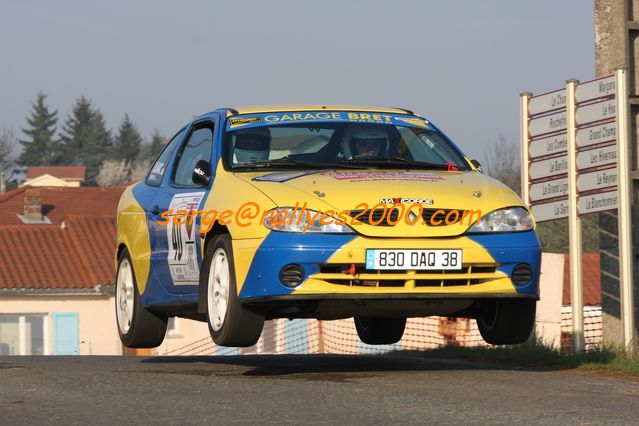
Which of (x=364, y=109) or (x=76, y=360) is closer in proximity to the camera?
(x=364, y=109)

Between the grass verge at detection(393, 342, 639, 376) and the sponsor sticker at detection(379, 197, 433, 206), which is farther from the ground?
the sponsor sticker at detection(379, 197, 433, 206)

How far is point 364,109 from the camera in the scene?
11.4 m

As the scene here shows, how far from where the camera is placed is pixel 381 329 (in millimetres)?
12617

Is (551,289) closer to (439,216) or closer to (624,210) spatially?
(624,210)

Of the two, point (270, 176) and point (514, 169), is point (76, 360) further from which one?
point (514, 169)

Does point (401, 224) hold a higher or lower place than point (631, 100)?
lower

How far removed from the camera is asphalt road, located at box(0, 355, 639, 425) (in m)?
7.58

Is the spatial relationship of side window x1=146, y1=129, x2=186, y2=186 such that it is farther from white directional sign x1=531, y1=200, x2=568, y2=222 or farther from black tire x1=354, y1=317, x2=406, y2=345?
white directional sign x1=531, y1=200, x2=568, y2=222

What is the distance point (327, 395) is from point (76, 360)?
5.04 meters

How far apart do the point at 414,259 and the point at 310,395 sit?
113 cm

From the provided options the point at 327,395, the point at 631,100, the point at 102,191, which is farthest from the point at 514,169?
the point at 327,395

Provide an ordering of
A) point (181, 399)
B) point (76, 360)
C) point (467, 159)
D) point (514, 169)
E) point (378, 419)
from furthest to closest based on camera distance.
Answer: point (514, 169)
point (76, 360)
point (467, 159)
point (181, 399)
point (378, 419)

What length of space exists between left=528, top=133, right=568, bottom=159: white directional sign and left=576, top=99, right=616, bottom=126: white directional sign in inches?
12.0

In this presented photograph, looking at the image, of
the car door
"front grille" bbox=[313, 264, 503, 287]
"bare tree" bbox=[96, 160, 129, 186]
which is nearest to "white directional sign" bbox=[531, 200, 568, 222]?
the car door
